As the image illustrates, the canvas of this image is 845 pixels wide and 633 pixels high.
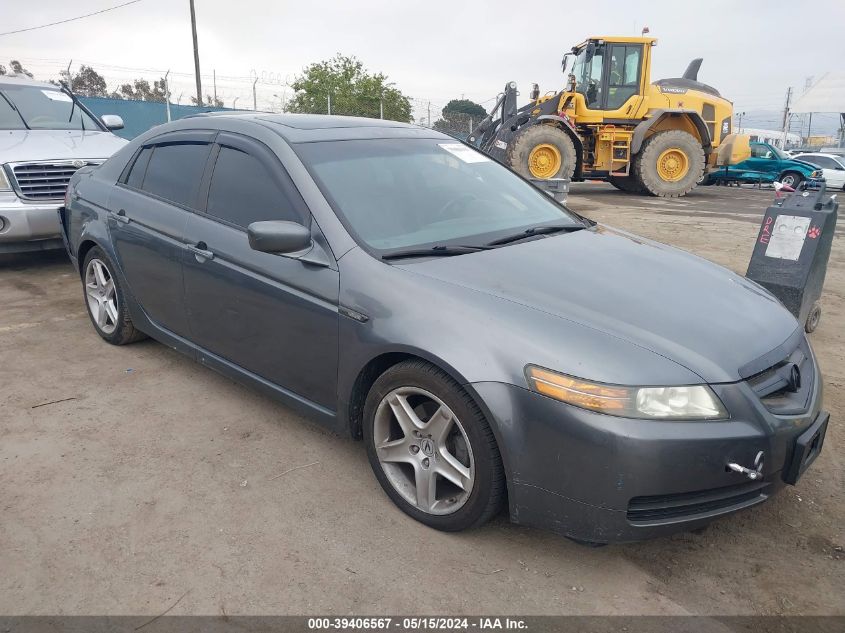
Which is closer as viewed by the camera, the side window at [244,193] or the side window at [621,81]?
the side window at [244,193]

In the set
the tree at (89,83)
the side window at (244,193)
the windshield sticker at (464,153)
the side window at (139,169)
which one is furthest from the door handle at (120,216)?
the tree at (89,83)

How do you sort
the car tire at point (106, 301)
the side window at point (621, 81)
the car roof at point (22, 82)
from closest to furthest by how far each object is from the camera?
the car tire at point (106, 301), the car roof at point (22, 82), the side window at point (621, 81)

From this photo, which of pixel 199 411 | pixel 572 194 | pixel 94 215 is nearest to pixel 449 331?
pixel 199 411

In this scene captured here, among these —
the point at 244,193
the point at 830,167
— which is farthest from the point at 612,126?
the point at 244,193

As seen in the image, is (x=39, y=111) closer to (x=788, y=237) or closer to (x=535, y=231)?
(x=535, y=231)

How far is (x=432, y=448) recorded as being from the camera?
2.51 metres

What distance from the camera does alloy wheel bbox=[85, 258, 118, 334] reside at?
436 cm

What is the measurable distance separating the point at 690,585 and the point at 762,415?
0.66 meters

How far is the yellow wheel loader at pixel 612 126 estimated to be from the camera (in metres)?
14.2

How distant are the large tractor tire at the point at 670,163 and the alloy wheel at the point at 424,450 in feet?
45.2

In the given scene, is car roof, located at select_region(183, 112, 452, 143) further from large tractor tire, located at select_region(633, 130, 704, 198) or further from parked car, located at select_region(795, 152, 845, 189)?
parked car, located at select_region(795, 152, 845, 189)

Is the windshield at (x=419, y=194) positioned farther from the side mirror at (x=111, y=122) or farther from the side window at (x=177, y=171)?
the side mirror at (x=111, y=122)

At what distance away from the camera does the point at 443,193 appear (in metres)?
3.25

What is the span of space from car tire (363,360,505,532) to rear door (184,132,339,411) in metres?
0.30
